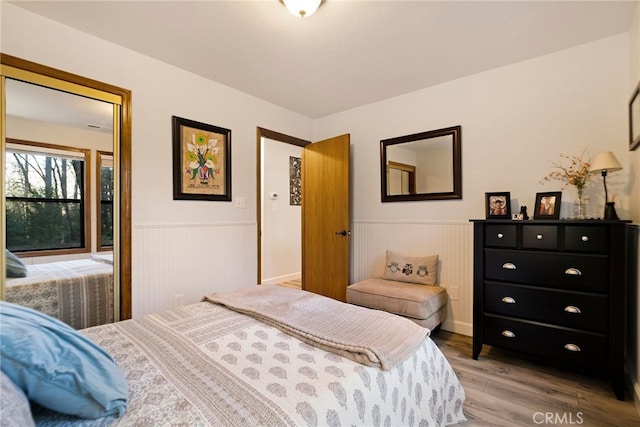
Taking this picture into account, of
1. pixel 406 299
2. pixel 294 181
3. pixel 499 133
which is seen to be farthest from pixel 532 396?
pixel 294 181

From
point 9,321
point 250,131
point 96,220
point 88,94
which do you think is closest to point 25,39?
point 88,94

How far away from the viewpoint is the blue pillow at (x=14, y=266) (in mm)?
1857

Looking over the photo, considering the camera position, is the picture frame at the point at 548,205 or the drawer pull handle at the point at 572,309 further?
the picture frame at the point at 548,205

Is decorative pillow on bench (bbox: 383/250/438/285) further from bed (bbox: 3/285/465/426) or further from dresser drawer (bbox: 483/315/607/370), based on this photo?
bed (bbox: 3/285/465/426)

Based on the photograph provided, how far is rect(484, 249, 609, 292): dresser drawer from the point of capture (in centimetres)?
188

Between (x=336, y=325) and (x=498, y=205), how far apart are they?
1.92m

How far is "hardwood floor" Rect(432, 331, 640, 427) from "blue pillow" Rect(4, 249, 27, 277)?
9.19 feet

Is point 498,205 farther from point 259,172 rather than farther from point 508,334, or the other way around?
point 259,172

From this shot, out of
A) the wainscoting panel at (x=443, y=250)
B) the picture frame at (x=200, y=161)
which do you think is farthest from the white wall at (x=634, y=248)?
the picture frame at (x=200, y=161)

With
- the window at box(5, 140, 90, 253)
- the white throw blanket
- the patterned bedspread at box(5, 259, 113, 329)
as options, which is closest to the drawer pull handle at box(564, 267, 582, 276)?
the white throw blanket

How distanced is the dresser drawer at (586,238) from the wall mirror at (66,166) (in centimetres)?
318

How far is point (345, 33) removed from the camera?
2105mm

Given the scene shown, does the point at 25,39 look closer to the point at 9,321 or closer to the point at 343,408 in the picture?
the point at 9,321
